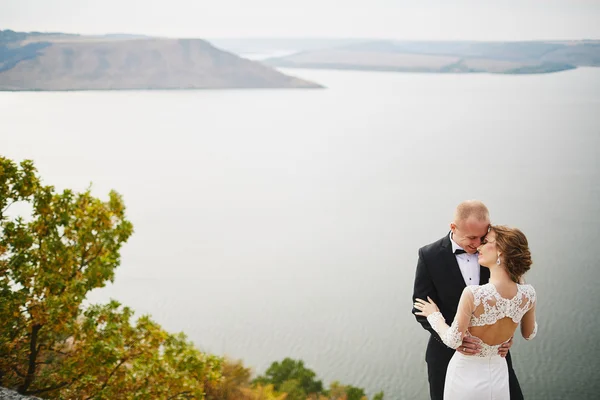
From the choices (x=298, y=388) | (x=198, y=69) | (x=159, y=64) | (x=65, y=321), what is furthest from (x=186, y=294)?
(x=198, y=69)

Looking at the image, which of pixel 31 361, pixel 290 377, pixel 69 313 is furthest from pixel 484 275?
pixel 290 377

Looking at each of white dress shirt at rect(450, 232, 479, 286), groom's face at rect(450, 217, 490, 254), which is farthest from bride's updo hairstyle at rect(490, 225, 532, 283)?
white dress shirt at rect(450, 232, 479, 286)

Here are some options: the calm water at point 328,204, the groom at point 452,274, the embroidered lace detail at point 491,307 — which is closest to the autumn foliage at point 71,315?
the groom at point 452,274

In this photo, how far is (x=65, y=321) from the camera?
5.16m

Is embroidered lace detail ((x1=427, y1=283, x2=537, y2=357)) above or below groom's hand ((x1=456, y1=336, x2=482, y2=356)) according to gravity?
above

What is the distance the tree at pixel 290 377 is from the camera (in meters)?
10.7

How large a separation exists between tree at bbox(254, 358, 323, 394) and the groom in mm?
7895

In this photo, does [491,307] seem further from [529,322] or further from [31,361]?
[31,361]

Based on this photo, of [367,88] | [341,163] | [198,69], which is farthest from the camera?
[367,88]

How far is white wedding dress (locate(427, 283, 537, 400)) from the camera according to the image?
2.58 meters

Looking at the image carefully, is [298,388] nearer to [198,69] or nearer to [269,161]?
[269,161]

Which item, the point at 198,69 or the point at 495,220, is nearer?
the point at 495,220

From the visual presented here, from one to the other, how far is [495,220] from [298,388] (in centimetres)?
2062

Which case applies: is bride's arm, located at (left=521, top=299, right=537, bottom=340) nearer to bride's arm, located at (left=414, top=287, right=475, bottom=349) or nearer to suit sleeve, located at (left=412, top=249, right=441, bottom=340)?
bride's arm, located at (left=414, top=287, right=475, bottom=349)
